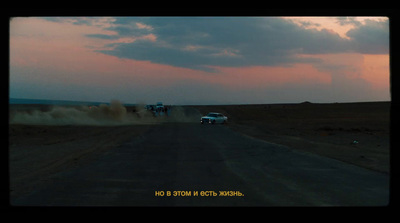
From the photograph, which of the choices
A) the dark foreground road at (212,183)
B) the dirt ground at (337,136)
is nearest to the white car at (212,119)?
the dirt ground at (337,136)

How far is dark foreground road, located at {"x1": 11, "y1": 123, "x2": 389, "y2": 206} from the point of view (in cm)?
659

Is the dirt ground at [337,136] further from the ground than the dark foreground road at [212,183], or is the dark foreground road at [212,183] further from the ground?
the dark foreground road at [212,183]

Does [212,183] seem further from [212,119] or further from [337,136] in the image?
[212,119]

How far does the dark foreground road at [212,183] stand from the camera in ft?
21.6

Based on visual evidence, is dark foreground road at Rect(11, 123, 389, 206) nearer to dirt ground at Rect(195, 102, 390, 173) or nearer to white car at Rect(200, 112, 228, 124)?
dirt ground at Rect(195, 102, 390, 173)

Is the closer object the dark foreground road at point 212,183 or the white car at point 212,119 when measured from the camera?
the dark foreground road at point 212,183

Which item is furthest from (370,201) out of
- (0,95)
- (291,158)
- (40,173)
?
(40,173)

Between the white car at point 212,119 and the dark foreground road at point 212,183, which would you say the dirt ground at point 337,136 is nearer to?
the white car at point 212,119

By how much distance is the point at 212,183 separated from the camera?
27.7 ft

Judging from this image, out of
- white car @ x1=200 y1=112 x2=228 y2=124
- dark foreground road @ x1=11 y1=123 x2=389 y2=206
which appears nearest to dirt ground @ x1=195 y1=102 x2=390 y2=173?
white car @ x1=200 y1=112 x2=228 y2=124

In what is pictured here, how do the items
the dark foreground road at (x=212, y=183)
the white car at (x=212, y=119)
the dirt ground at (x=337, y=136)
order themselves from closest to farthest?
the dark foreground road at (x=212, y=183) → the dirt ground at (x=337, y=136) → the white car at (x=212, y=119)

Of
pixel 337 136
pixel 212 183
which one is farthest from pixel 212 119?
pixel 212 183

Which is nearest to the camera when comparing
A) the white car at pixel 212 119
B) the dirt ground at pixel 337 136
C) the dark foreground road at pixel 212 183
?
the dark foreground road at pixel 212 183
